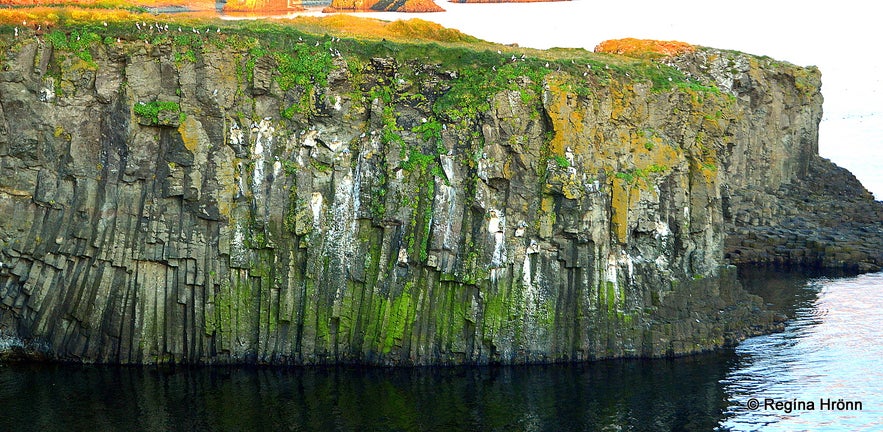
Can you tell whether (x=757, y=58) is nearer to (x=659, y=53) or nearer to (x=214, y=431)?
(x=659, y=53)

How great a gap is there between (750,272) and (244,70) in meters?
28.0

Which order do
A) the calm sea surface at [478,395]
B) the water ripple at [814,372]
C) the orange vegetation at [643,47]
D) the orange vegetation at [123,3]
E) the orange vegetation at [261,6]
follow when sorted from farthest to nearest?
the orange vegetation at [643,47], the orange vegetation at [261,6], the orange vegetation at [123,3], the water ripple at [814,372], the calm sea surface at [478,395]

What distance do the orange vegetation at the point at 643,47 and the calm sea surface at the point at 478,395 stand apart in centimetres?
2007

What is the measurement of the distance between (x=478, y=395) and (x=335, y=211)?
341 inches

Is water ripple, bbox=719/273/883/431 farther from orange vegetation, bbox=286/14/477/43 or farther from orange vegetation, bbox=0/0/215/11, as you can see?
orange vegetation, bbox=0/0/215/11

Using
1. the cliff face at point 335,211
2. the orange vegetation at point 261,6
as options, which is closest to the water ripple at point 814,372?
the cliff face at point 335,211

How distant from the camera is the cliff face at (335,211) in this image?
41.3m

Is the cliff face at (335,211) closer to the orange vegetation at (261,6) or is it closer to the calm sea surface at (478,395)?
the calm sea surface at (478,395)

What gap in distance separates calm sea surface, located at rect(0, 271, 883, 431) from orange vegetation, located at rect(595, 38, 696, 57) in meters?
20.1

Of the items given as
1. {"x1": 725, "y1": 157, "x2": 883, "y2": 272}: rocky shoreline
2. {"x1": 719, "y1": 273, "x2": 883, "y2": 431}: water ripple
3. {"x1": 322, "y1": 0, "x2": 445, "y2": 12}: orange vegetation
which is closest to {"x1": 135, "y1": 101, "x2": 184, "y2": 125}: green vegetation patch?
{"x1": 322, "y1": 0, "x2": 445, "y2": 12}: orange vegetation

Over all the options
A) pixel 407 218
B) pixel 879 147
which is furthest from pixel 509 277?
pixel 879 147

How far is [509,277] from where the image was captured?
43.1 m

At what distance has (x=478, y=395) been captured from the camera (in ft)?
128

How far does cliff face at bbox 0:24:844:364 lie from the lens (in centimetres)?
4134
